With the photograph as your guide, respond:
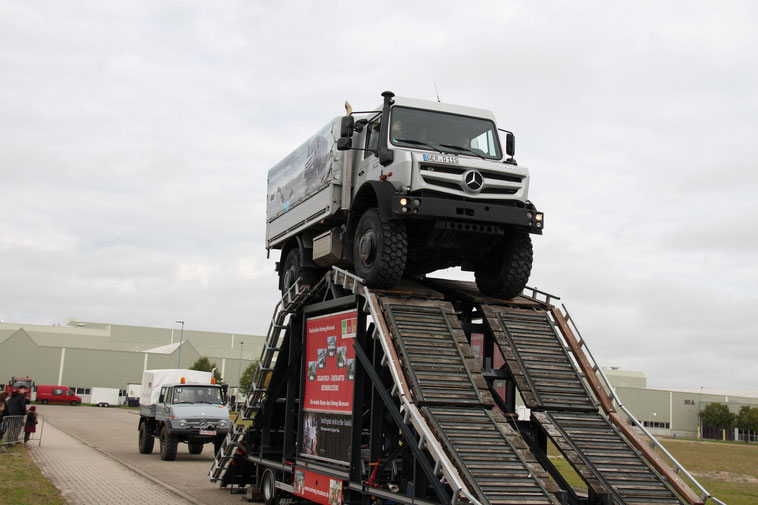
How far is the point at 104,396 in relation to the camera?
71.0 meters

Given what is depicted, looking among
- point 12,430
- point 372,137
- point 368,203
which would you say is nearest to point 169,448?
point 12,430

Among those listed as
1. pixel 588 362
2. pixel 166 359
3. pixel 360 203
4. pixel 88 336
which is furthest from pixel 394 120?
pixel 88 336

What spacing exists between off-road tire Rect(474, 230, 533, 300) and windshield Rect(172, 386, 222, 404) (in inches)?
548

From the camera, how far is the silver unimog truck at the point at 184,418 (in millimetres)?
21453

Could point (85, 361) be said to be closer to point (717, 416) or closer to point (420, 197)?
point (717, 416)

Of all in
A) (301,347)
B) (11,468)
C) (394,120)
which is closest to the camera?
(394,120)

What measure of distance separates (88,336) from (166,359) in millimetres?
18225

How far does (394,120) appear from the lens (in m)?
11.1

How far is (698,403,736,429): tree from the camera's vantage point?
78.6m

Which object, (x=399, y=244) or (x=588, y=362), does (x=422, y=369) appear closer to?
(x=399, y=244)

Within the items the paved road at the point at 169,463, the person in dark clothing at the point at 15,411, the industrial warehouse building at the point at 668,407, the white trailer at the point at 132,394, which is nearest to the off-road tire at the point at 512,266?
the paved road at the point at 169,463

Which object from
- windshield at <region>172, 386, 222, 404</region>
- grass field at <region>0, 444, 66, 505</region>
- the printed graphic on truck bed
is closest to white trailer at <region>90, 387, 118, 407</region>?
windshield at <region>172, 386, 222, 404</region>

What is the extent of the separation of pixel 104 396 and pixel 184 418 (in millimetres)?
53883

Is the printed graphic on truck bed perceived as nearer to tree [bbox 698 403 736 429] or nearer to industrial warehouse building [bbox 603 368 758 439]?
industrial warehouse building [bbox 603 368 758 439]
